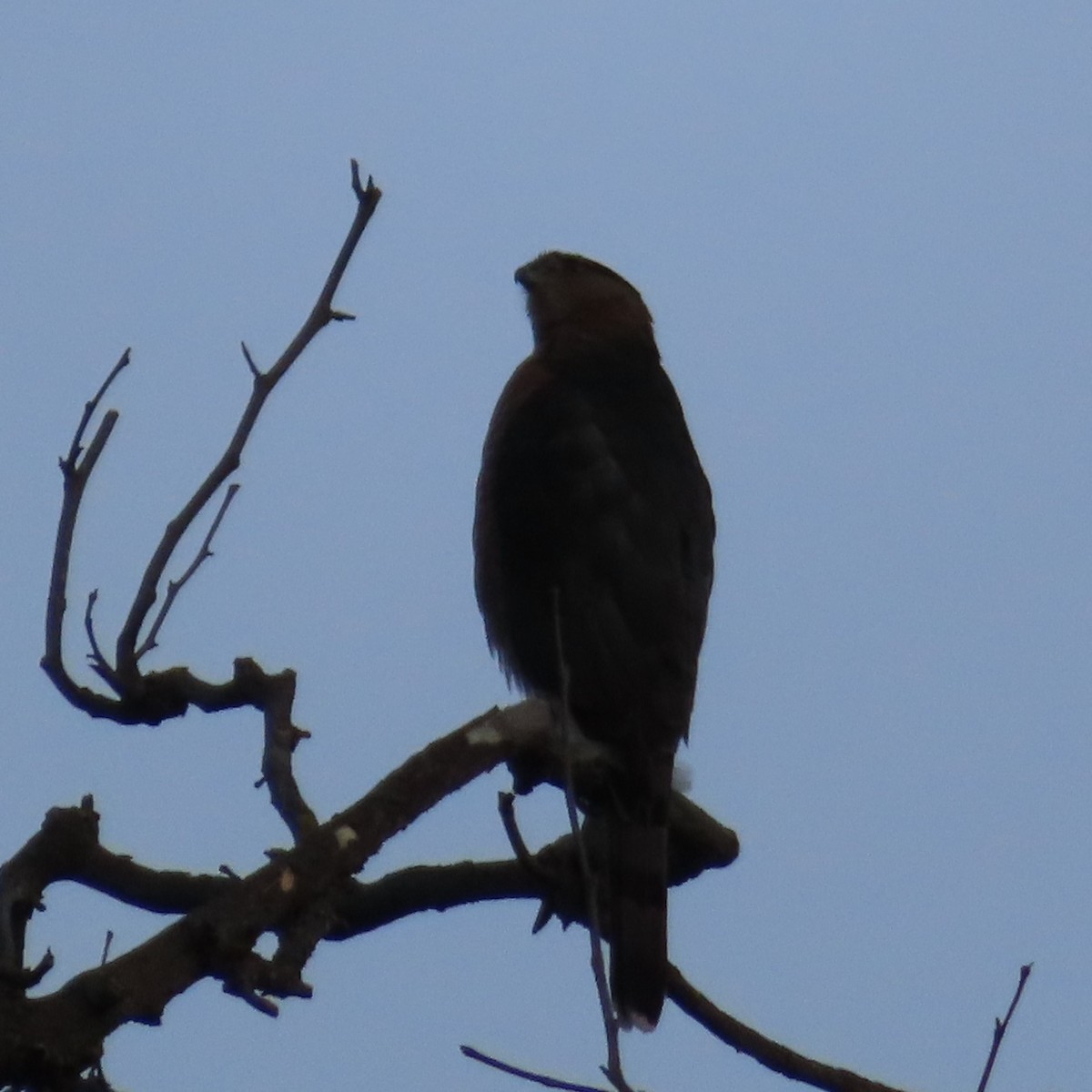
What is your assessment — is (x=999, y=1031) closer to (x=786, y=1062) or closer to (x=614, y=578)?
(x=786, y=1062)

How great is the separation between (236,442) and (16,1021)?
0.89 m

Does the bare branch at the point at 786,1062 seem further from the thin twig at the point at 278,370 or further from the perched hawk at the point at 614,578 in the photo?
the thin twig at the point at 278,370

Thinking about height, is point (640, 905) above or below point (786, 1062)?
above

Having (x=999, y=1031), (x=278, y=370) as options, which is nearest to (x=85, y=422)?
(x=278, y=370)

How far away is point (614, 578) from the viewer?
14.2 ft

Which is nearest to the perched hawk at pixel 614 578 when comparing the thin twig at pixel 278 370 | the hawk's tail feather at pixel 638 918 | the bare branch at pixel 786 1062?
the hawk's tail feather at pixel 638 918

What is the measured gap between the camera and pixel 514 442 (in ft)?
15.6

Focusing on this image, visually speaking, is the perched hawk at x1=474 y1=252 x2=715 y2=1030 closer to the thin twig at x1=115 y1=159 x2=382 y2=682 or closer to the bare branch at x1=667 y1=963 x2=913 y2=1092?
the bare branch at x1=667 y1=963 x2=913 y2=1092

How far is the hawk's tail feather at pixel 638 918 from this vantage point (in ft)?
12.0

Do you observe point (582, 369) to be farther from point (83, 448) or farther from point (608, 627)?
point (83, 448)

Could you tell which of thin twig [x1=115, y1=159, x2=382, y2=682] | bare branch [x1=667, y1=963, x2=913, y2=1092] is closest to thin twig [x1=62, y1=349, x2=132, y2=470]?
thin twig [x1=115, y1=159, x2=382, y2=682]

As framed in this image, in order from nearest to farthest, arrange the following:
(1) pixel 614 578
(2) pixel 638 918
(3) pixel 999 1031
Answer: (3) pixel 999 1031 < (2) pixel 638 918 < (1) pixel 614 578

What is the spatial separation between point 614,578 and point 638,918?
87 centimetres

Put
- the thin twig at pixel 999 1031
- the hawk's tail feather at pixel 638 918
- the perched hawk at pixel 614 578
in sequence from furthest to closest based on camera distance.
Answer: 1. the perched hawk at pixel 614 578
2. the hawk's tail feather at pixel 638 918
3. the thin twig at pixel 999 1031
